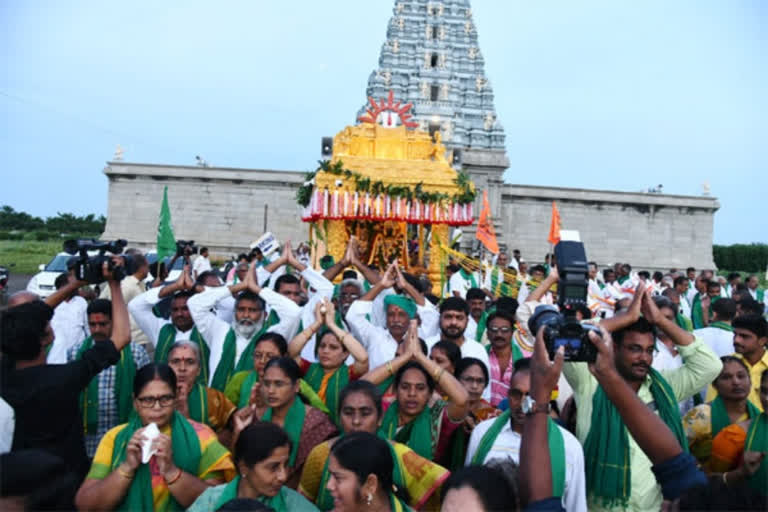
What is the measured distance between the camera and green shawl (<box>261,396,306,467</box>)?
12.1ft

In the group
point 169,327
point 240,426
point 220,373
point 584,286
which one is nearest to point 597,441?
point 584,286

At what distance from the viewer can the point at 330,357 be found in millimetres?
4609

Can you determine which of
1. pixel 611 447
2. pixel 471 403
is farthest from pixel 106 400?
pixel 611 447

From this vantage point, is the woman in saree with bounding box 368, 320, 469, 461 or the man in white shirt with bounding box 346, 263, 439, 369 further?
the man in white shirt with bounding box 346, 263, 439, 369

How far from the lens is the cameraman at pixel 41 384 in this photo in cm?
317

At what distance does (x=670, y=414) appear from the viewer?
3141 millimetres

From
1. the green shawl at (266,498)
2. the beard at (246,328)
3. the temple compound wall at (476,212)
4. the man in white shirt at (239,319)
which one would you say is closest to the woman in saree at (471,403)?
the green shawl at (266,498)

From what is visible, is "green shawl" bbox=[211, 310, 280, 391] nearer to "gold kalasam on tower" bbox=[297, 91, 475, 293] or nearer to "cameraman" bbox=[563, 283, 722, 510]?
"cameraman" bbox=[563, 283, 722, 510]

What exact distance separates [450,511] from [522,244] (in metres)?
29.5

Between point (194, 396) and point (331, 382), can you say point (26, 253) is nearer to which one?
point (331, 382)

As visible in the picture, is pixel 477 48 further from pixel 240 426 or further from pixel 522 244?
pixel 240 426

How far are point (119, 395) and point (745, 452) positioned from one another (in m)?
3.44

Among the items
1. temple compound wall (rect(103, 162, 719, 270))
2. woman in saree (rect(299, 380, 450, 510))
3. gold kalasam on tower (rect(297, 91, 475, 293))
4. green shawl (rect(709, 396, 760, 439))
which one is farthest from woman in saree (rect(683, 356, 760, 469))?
temple compound wall (rect(103, 162, 719, 270))

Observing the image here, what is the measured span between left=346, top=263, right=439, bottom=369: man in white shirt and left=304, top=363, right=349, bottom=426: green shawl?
1.79 feet
